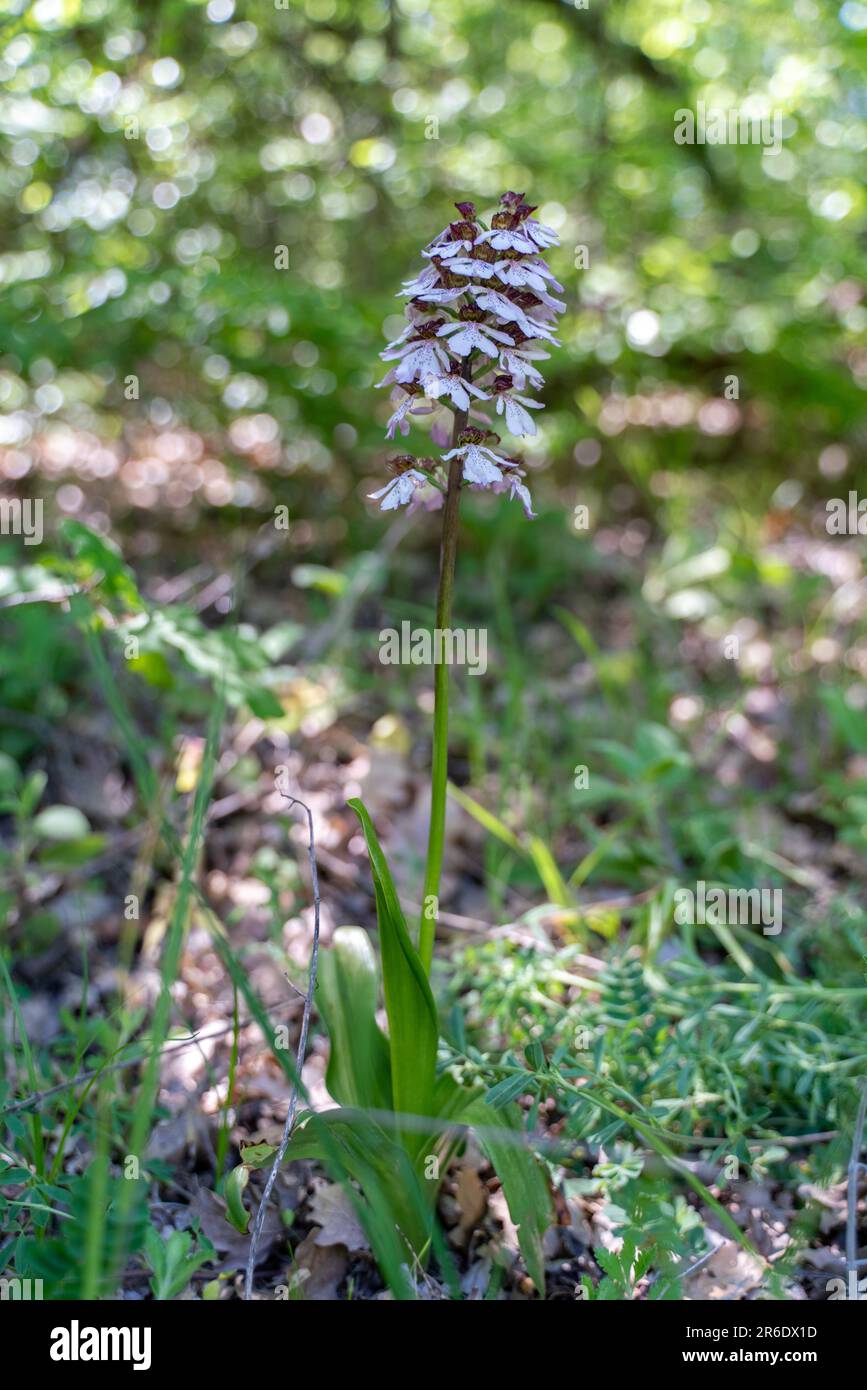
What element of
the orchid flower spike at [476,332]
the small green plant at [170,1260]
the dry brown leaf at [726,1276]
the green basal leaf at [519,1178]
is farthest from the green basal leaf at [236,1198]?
the orchid flower spike at [476,332]

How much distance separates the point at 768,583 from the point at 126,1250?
110 inches

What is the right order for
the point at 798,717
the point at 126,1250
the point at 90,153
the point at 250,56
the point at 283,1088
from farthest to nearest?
1. the point at 250,56
2. the point at 90,153
3. the point at 798,717
4. the point at 283,1088
5. the point at 126,1250

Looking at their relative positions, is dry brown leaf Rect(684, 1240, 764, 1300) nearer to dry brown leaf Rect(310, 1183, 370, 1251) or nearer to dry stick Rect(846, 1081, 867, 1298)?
dry stick Rect(846, 1081, 867, 1298)

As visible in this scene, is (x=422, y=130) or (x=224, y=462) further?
(x=224, y=462)

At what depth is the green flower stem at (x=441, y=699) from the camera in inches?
53.7

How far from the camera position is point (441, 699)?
4.71 feet

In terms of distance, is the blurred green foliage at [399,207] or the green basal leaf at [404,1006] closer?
the green basal leaf at [404,1006]


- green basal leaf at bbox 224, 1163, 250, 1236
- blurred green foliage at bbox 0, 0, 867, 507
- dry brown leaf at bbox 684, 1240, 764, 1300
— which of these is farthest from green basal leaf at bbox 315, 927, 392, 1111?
blurred green foliage at bbox 0, 0, 867, 507

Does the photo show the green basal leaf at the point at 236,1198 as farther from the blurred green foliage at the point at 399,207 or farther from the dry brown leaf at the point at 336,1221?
the blurred green foliage at the point at 399,207

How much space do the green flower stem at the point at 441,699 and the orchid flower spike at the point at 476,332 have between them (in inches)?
0.7

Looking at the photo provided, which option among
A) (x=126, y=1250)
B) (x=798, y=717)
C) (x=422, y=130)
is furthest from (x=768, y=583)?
(x=126, y=1250)

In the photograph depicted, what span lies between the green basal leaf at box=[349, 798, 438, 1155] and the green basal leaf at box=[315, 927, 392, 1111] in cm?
7

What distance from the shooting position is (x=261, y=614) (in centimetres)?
344
